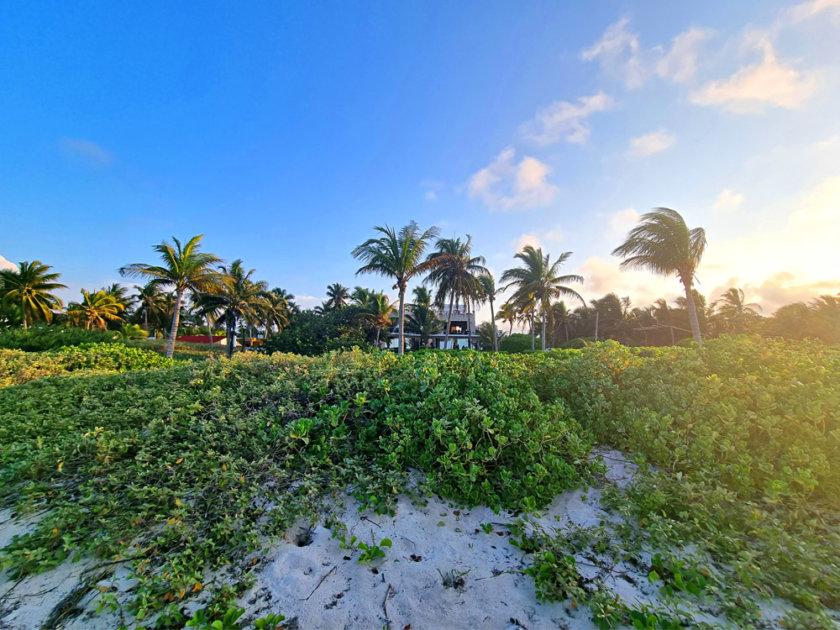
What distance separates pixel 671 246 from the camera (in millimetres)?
16141

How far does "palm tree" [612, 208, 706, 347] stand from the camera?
52.2 feet

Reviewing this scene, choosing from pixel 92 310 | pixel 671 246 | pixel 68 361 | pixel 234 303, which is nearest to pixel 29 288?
pixel 92 310

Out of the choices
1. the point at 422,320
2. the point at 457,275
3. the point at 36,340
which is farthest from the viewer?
the point at 422,320

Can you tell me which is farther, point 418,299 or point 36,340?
point 418,299

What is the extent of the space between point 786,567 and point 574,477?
1334mm

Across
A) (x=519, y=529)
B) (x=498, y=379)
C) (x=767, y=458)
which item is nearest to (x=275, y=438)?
(x=519, y=529)

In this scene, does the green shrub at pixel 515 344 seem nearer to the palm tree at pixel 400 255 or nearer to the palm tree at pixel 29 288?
the palm tree at pixel 400 255

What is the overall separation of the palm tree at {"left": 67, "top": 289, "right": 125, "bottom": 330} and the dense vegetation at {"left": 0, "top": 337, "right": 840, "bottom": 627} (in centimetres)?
3934

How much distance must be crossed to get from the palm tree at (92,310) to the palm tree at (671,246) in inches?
1845

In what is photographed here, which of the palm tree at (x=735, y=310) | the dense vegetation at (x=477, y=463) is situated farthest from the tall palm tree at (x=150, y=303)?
the palm tree at (x=735, y=310)

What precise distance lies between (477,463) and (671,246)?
1831 centimetres

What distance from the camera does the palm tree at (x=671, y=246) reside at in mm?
15898

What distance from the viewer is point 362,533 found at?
103 inches

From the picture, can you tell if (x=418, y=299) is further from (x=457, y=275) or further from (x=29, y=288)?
(x=29, y=288)
